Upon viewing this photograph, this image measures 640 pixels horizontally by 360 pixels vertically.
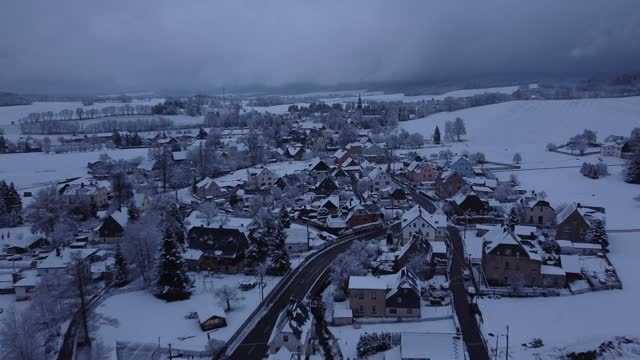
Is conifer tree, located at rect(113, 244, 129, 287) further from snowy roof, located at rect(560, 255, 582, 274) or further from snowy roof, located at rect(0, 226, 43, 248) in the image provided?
snowy roof, located at rect(560, 255, 582, 274)

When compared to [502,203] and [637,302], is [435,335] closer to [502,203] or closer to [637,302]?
[637,302]

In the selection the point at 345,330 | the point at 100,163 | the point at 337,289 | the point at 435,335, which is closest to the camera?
the point at 435,335

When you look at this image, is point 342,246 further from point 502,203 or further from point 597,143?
point 597,143

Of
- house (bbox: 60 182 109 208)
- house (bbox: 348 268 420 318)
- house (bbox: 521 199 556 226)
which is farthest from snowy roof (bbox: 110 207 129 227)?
house (bbox: 521 199 556 226)

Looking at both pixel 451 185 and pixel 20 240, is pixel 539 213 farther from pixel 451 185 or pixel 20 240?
pixel 20 240

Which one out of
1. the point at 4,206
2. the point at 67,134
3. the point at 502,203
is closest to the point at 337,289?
the point at 502,203

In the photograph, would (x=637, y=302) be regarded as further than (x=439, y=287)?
No

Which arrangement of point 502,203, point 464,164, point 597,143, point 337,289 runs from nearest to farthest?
1. point 337,289
2. point 502,203
3. point 464,164
4. point 597,143

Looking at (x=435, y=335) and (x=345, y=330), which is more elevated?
(x=435, y=335)
